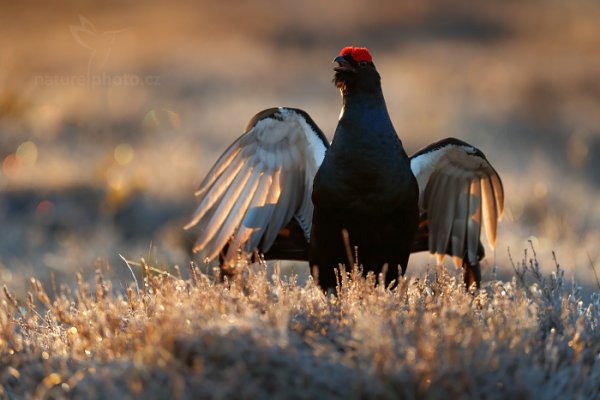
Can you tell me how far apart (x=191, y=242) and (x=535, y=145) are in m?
7.24

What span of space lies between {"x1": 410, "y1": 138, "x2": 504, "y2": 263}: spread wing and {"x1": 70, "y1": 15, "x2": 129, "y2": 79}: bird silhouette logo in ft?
40.5

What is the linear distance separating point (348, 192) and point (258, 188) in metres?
0.91

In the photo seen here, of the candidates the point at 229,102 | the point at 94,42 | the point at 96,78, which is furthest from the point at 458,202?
the point at 94,42

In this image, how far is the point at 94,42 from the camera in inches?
780

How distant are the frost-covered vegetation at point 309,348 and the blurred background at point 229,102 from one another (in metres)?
1.53

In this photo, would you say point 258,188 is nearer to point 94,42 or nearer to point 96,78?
point 96,78

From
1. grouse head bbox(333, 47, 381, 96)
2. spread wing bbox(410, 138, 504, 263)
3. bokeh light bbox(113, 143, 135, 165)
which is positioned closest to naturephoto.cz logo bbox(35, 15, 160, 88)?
bokeh light bbox(113, 143, 135, 165)

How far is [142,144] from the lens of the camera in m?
12.1

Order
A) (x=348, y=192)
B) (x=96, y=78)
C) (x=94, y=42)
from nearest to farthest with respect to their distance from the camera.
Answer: (x=348, y=192)
(x=96, y=78)
(x=94, y=42)

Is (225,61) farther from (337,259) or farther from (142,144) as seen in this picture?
(337,259)

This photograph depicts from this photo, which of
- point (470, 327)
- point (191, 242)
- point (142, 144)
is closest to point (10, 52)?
point (142, 144)

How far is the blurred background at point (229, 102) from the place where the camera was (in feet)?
28.9

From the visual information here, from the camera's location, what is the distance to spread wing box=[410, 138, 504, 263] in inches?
215

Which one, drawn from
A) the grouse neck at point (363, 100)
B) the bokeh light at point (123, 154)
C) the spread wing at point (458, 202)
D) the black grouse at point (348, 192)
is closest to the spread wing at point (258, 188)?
the black grouse at point (348, 192)
